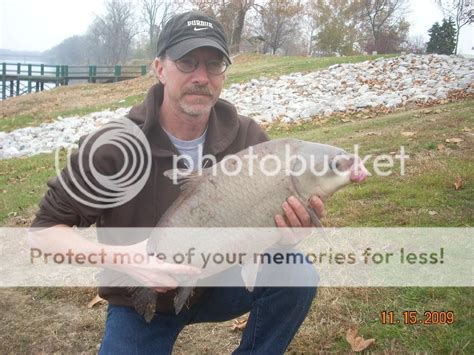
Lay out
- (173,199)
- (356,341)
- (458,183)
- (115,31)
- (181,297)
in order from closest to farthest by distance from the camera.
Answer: (181,297) → (173,199) → (356,341) → (458,183) → (115,31)

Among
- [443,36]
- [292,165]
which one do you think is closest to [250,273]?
[292,165]

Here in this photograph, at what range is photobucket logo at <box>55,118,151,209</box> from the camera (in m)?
2.56

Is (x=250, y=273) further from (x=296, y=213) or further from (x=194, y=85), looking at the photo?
(x=194, y=85)

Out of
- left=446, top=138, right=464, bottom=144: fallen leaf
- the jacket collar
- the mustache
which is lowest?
left=446, top=138, right=464, bottom=144: fallen leaf

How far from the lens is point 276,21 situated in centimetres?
4775

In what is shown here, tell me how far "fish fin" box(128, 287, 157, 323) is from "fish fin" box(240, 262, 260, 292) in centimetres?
45

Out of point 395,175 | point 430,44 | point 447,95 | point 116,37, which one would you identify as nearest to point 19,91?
point 116,37

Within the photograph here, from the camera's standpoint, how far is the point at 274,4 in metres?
36.5

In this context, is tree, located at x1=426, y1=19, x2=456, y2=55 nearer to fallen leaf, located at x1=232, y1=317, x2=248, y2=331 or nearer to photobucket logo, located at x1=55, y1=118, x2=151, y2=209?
fallen leaf, located at x1=232, y1=317, x2=248, y2=331

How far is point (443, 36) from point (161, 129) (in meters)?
37.7

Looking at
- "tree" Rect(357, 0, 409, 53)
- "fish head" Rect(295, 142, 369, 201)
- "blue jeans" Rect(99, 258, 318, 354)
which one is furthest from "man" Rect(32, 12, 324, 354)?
"tree" Rect(357, 0, 409, 53)

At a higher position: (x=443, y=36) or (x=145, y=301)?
(x=443, y=36)

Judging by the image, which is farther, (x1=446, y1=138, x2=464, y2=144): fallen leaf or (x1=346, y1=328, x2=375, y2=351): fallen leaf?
(x1=446, y1=138, x2=464, y2=144): fallen leaf

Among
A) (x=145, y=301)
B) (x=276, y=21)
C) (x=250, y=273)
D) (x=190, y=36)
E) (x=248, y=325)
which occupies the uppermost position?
(x=276, y=21)
